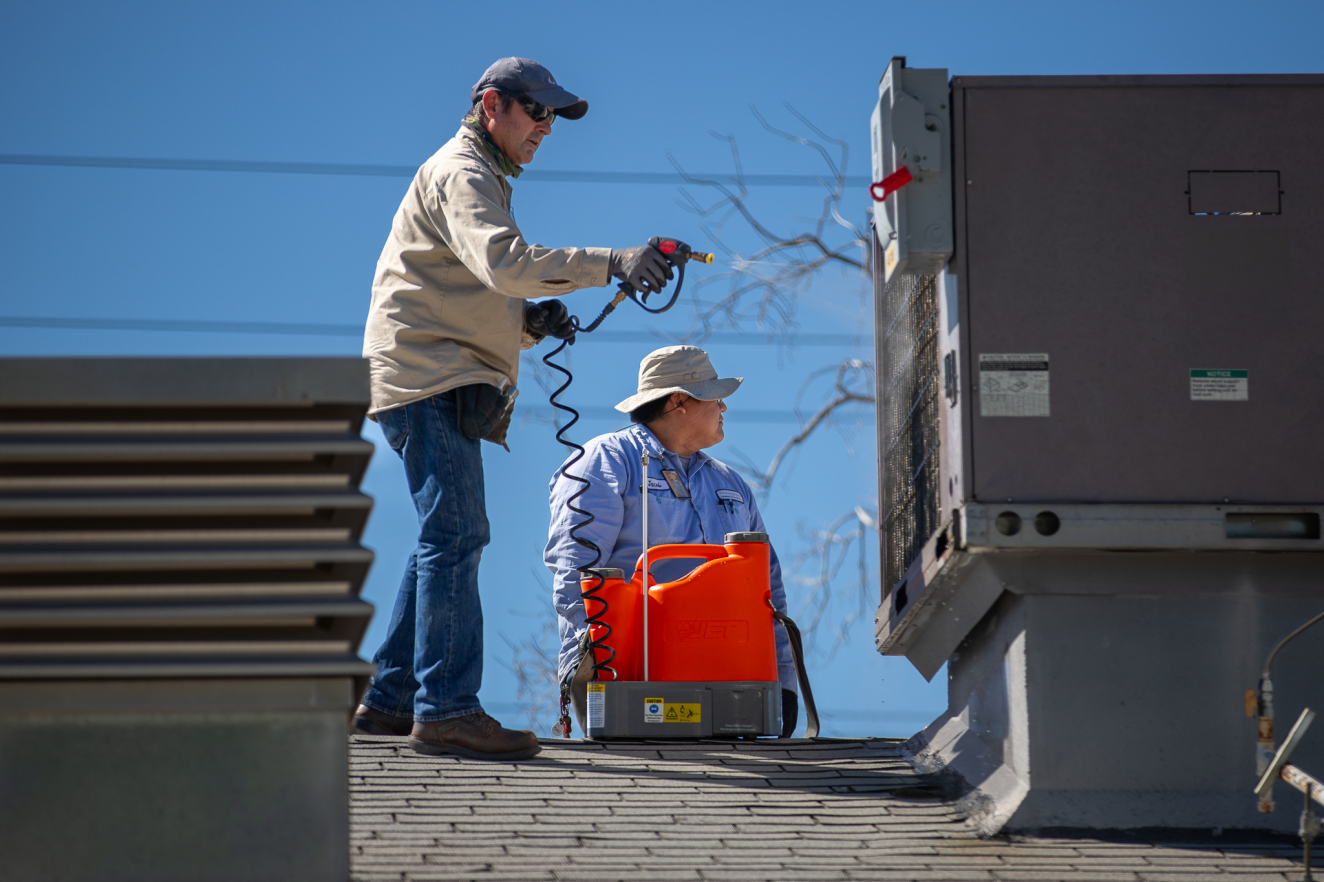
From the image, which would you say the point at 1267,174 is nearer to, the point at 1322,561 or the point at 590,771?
the point at 1322,561

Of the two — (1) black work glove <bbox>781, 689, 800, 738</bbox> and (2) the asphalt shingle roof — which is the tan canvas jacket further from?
(1) black work glove <bbox>781, 689, 800, 738</bbox>

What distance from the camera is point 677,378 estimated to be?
599cm

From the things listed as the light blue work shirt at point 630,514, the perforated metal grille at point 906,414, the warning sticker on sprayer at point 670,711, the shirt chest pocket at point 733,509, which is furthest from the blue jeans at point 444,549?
the shirt chest pocket at point 733,509

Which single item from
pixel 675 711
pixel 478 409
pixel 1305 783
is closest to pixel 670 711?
pixel 675 711

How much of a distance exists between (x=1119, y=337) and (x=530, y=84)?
1.91m

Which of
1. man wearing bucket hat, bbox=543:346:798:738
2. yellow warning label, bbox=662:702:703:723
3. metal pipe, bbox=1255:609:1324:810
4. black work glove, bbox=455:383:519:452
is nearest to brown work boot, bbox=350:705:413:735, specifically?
man wearing bucket hat, bbox=543:346:798:738

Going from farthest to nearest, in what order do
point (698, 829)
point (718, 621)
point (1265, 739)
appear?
point (718, 621) < point (698, 829) < point (1265, 739)

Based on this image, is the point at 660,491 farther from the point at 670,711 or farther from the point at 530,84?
the point at 530,84

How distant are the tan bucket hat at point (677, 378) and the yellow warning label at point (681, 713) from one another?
5.38ft

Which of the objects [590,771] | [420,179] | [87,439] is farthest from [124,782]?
[420,179]

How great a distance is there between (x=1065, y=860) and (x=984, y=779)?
0.50m

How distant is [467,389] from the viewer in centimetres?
426

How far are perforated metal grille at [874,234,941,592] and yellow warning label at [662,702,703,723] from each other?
0.77 metres

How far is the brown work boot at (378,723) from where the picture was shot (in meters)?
4.47
